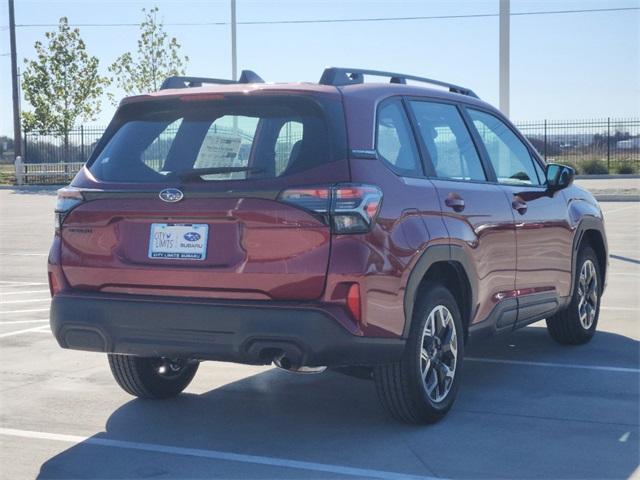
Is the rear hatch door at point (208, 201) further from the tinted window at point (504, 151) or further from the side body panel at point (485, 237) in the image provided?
the tinted window at point (504, 151)

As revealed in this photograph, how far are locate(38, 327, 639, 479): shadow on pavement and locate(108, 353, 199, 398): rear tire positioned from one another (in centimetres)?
A: 9

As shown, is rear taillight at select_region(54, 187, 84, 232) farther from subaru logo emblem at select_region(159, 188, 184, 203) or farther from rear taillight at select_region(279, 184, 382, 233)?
rear taillight at select_region(279, 184, 382, 233)

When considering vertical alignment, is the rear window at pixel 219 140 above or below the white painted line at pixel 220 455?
above

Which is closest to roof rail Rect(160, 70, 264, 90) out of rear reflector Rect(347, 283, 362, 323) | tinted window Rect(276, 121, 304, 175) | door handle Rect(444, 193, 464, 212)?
tinted window Rect(276, 121, 304, 175)

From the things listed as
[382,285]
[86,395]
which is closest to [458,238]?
[382,285]

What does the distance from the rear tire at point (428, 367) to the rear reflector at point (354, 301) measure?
0.52 m

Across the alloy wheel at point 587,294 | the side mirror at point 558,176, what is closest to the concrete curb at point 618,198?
the alloy wheel at point 587,294

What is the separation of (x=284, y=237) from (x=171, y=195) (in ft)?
2.13

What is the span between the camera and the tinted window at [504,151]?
6.92m

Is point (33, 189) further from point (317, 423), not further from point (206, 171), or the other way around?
point (206, 171)

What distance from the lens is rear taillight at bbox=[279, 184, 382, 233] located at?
508 centimetres

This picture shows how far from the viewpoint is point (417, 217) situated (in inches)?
219

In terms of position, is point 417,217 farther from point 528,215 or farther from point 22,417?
point 22,417

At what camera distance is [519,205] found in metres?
6.92
